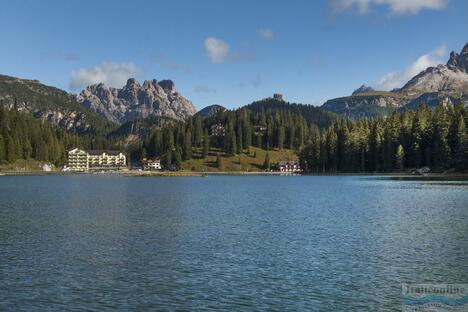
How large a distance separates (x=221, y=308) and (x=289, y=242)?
2214cm

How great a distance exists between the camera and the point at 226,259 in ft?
132

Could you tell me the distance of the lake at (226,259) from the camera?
29.2m

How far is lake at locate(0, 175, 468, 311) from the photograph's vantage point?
95.8ft

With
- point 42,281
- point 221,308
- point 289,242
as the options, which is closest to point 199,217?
point 289,242

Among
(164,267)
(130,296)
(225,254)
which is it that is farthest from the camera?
(225,254)

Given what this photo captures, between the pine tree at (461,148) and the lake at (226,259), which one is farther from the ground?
the pine tree at (461,148)

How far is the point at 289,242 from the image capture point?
159ft

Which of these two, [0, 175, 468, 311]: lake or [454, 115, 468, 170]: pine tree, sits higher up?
[454, 115, 468, 170]: pine tree

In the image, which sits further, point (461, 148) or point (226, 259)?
point (461, 148)

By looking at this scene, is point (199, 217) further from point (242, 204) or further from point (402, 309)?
point (402, 309)

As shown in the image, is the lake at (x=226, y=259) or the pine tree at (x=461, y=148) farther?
the pine tree at (x=461, y=148)

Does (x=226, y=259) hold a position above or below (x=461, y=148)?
below

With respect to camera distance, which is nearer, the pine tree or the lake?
the lake

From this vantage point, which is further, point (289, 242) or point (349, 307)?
point (289, 242)
